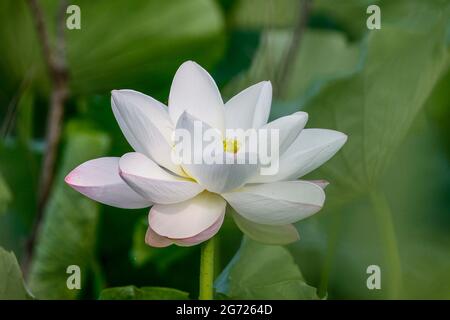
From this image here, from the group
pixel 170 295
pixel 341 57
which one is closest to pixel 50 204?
pixel 170 295

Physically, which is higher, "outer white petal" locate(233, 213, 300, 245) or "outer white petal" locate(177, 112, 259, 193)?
"outer white petal" locate(177, 112, 259, 193)

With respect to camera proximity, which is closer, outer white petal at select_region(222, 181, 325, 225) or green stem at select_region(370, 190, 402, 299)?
outer white petal at select_region(222, 181, 325, 225)

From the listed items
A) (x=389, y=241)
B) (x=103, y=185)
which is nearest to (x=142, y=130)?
(x=103, y=185)

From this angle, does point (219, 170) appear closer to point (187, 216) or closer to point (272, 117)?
point (187, 216)

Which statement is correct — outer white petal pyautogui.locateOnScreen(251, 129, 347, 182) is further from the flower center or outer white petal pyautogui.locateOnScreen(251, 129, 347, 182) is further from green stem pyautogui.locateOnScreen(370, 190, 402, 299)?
green stem pyautogui.locateOnScreen(370, 190, 402, 299)

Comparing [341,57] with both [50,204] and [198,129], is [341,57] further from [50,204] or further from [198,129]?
[198,129]

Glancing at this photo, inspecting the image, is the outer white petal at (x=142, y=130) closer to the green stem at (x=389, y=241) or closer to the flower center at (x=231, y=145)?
the flower center at (x=231, y=145)

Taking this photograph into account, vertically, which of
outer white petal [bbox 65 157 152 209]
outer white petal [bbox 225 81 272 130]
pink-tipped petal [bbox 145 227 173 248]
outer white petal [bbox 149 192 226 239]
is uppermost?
outer white petal [bbox 225 81 272 130]

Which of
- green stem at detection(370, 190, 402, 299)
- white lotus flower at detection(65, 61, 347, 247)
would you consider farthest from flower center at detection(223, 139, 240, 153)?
green stem at detection(370, 190, 402, 299)
